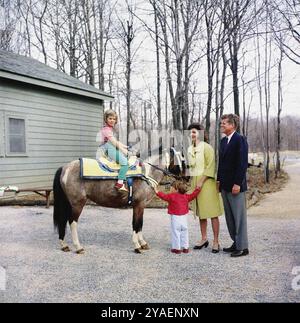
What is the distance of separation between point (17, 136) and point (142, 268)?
7202 millimetres

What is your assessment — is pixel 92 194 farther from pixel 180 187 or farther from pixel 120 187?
pixel 180 187

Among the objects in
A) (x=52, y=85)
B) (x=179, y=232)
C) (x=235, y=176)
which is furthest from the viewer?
(x=52, y=85)

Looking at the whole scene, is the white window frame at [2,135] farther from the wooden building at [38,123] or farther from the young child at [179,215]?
the young child at [179,215]

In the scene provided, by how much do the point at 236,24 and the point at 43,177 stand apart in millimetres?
8511

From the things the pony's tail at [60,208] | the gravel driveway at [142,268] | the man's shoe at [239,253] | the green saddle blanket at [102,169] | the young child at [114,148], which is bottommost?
the gravel driveway at [142,268]

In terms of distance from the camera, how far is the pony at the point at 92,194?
4980 mm

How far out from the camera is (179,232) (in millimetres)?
4812

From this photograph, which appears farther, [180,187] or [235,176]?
[180,187]

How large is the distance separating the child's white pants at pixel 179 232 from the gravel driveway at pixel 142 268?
0.62ft

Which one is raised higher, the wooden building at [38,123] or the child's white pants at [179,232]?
the wooden building at [38,123]

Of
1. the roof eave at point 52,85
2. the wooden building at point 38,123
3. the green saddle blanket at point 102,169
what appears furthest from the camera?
the wooden building at point 38,123

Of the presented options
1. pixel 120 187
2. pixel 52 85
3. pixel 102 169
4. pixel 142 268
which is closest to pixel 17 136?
pixel 52 85

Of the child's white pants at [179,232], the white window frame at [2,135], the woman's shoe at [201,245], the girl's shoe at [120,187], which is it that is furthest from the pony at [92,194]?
the white window frame at [2,135]
